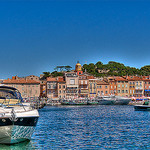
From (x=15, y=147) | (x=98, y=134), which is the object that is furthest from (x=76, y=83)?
(x=15, y=147)

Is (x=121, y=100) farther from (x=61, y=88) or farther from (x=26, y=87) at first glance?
(x=26, y=87)

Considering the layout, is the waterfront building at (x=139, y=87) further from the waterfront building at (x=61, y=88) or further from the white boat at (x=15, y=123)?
the white boat at (x=15, y=123)

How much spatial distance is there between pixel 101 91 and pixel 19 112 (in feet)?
386

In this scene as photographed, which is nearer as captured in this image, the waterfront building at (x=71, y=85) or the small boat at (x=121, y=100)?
the small boat at (x=121, y=100)

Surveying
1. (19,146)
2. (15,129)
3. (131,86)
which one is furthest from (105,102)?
(15,129)

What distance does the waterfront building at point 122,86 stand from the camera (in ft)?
471

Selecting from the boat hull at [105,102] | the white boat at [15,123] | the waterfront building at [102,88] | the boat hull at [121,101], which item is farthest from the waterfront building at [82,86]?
the white boat at [15,123]

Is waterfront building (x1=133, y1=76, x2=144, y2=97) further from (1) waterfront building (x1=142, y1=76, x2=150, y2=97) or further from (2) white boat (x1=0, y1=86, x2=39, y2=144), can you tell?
(2) white boat (x1=0, y1=86, x2=39, y2=144)

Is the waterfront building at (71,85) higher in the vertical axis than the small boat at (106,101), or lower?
higher

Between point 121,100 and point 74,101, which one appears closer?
point 121,100

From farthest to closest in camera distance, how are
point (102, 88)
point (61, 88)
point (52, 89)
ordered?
point (102, 88) < point (52, 89) < point (61, 88)

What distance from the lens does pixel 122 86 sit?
472ft

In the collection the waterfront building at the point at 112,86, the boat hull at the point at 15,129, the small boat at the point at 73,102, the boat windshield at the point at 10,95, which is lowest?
the small boat at the point at 73,102

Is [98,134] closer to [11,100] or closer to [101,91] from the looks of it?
[11,100]
